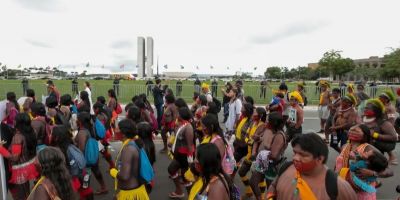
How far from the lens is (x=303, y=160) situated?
2713mm

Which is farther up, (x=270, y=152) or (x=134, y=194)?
(x=270, y=152)

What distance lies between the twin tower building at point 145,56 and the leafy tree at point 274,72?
47.9m

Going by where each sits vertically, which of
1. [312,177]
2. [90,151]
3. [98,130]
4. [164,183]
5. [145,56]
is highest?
[145,56]

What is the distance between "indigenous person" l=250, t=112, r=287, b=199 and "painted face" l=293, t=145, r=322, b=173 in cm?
252

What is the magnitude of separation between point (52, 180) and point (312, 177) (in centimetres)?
219

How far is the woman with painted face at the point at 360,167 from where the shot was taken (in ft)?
12.1

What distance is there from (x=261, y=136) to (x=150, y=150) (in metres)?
1.78

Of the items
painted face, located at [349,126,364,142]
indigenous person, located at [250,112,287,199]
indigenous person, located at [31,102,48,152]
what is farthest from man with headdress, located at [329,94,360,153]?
indigenous person, located at [31,102,48,152]

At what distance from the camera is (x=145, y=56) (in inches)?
4353

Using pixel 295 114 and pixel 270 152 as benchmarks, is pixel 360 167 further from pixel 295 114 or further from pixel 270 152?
pixel 295 114

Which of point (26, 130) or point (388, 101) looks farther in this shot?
point (388, 101)

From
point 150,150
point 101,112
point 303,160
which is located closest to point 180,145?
point 150,150

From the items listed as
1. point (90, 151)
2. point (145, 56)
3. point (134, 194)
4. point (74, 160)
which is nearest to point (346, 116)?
point (134, 194)

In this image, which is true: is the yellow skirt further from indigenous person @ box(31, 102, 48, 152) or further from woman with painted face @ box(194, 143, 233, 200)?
indigenous person @ box(31, 102, 48, 152)
